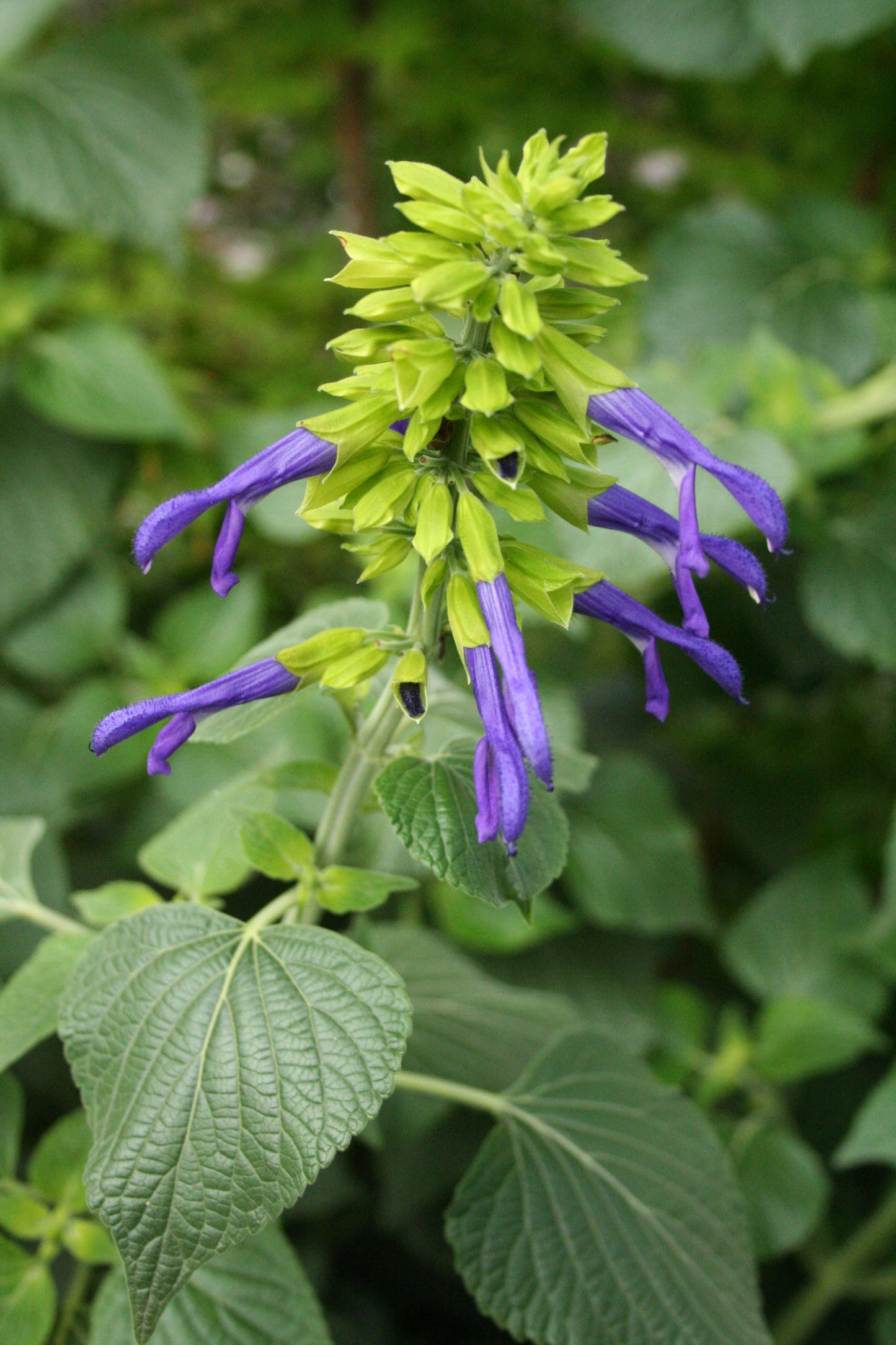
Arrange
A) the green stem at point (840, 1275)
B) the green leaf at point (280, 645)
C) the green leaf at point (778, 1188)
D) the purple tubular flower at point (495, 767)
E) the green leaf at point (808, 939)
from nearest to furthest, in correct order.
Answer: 1. the purple tubular flower at point (495, 767)
2. the green leaf at point (280, 645)
3. the green leaf at point (778, 1188)
4. the green stem at point (840, 1275)
5. the green leaf at point (808, 939)

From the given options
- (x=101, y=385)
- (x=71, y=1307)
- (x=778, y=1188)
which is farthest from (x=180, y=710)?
(x=101, y=385)

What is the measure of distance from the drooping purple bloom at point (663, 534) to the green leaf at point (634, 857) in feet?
2.03

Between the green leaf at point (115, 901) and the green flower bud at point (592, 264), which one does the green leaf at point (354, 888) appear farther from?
the green flower bud at point (592, 264)

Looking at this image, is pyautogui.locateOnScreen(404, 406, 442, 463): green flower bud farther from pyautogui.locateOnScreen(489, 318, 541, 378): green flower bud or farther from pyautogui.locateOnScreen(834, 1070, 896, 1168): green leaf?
pyautogui.locateOnScreen(834, 1070, 896, 1168): green leaf

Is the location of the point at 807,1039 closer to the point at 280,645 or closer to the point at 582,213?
the point at 280,645

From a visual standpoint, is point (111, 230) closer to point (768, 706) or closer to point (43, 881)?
point (43, 881)

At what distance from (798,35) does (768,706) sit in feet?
3.42

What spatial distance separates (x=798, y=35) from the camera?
3.93 ft

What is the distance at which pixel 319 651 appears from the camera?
1.57 feet

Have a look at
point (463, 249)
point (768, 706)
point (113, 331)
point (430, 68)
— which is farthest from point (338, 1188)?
point (430, 68)

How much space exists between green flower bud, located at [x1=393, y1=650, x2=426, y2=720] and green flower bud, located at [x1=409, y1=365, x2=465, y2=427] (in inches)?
3.9

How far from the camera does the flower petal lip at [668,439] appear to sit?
1.43ft

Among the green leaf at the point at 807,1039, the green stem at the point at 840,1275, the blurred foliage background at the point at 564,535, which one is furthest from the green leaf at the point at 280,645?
the green stem at the point at 840,1275

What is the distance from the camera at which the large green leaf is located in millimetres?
1202
